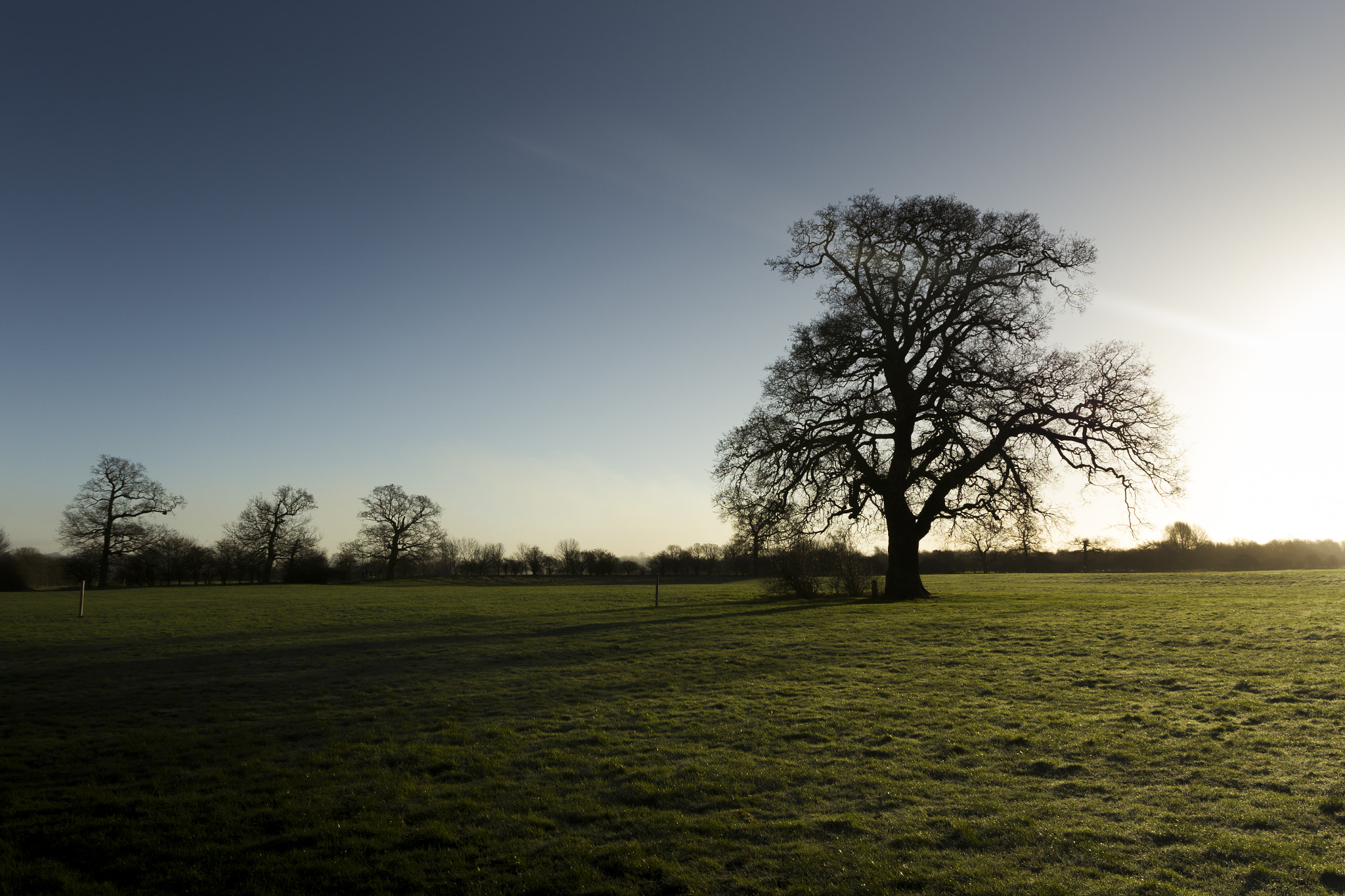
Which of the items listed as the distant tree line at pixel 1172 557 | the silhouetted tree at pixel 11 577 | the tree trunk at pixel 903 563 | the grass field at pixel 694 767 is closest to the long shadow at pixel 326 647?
the grass field at pixel 694 767

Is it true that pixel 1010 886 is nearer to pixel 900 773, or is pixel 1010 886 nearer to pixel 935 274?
pixel 900 773

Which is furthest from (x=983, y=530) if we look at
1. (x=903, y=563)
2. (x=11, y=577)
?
(x=11, y=577)

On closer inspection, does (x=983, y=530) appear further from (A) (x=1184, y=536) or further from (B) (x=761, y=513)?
(A) (x=1184, y=536)

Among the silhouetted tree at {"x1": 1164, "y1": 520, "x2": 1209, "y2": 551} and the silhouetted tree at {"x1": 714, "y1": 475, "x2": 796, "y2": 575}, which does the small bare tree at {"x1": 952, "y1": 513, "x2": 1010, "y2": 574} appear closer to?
the silhouetted tree at {"x1": 714, "y1": 475, "x2": 796, "y2": 575}

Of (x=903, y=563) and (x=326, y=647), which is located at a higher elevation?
(x=903, y=563)

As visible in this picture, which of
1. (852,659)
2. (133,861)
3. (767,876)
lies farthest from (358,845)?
(852,659)

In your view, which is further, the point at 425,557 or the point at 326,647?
the point at 425,557

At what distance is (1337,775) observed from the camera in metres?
6.45

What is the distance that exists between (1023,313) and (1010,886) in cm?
2644

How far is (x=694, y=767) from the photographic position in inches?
286

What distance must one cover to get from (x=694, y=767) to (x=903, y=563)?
23.0 metres

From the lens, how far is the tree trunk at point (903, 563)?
27.7 meters

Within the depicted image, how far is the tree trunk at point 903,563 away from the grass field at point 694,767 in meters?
11.2

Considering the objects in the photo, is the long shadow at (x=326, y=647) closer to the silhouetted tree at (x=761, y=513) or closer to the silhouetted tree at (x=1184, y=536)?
the silhouetted tree at (x=761, y=513)
